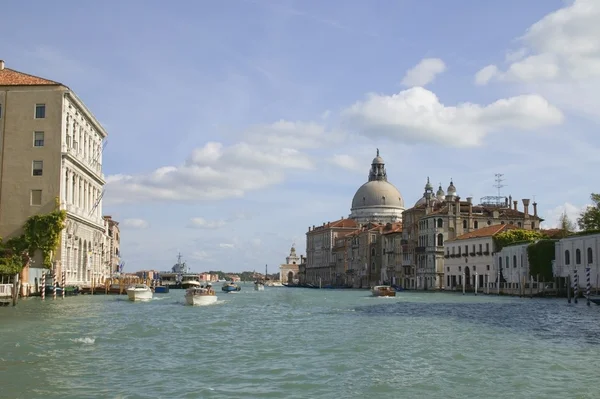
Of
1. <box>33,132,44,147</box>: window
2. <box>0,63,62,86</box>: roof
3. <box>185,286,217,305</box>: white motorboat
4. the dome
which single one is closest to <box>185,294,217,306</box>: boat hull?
<box>185,286,217,305</box>: white motorboat

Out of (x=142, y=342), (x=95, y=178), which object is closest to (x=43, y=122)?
(x=95, y=178)

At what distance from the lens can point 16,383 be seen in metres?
13.1

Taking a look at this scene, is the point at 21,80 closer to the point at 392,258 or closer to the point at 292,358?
the point at 292,358

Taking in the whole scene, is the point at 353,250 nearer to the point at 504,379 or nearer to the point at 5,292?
the point at 5,292

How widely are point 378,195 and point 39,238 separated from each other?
313 ft

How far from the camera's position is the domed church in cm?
13345

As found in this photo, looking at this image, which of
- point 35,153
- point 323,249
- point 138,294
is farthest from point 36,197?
point 323,249

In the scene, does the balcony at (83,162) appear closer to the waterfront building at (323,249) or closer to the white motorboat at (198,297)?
the white motorboat at (198,297)

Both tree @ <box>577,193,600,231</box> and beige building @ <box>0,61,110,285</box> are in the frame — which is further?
tree @ <box>577,193,600,231</box>

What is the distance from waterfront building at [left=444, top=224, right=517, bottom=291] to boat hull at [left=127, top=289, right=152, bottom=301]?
35318 mm

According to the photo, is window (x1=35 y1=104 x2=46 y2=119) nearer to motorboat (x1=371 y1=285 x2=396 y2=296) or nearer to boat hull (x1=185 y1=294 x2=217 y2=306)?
boat hull (x1=185 y1=294 x2=217 y2=306)

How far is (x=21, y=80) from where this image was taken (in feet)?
157

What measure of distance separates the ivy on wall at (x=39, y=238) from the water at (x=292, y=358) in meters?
16.8

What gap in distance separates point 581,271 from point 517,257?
11.0 metres
